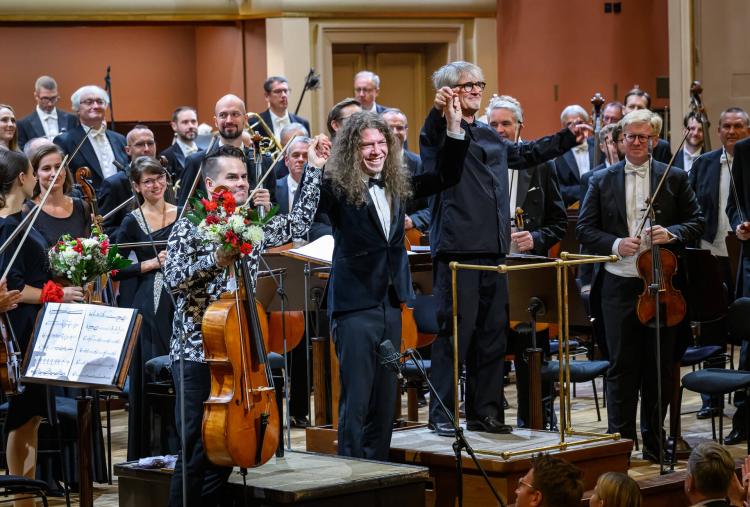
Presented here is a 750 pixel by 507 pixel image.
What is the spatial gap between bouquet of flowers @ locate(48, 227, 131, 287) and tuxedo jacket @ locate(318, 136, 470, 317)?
97cm

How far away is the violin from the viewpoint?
409 centimetres

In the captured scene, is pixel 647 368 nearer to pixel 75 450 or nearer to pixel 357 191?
pixel 357 191

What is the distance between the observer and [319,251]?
5.31 meters

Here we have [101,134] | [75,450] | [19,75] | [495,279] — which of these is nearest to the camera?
[495,279]

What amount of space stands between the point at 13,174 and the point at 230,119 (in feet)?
7.38

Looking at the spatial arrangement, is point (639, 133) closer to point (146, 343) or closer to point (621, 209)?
point (621, 209)

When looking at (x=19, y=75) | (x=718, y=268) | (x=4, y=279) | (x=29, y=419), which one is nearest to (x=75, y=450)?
(x=29, y=419)

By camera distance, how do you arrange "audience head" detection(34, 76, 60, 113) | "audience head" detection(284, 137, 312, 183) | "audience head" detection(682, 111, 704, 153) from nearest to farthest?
"audience head" detection(284, 137, 312, 183) → "audience head" detection(682, 111, 704, 153) → "audience head" detection(34, 76, 60, 113)

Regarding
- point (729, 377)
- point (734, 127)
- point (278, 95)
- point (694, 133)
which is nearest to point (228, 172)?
point (729, 377)

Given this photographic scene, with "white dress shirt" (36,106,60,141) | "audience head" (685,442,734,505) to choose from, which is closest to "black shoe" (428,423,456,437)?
"audience head" (685,442,734,505)

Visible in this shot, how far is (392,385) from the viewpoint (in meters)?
4.73

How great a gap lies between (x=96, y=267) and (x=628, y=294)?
92.1 inches

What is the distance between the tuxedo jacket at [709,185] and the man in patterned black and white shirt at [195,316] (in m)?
3.77

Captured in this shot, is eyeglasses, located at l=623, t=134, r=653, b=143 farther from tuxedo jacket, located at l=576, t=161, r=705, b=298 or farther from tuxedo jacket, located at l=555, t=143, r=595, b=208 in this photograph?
tuxedo jacket, located at l=555, t=143, r=595, b=208
